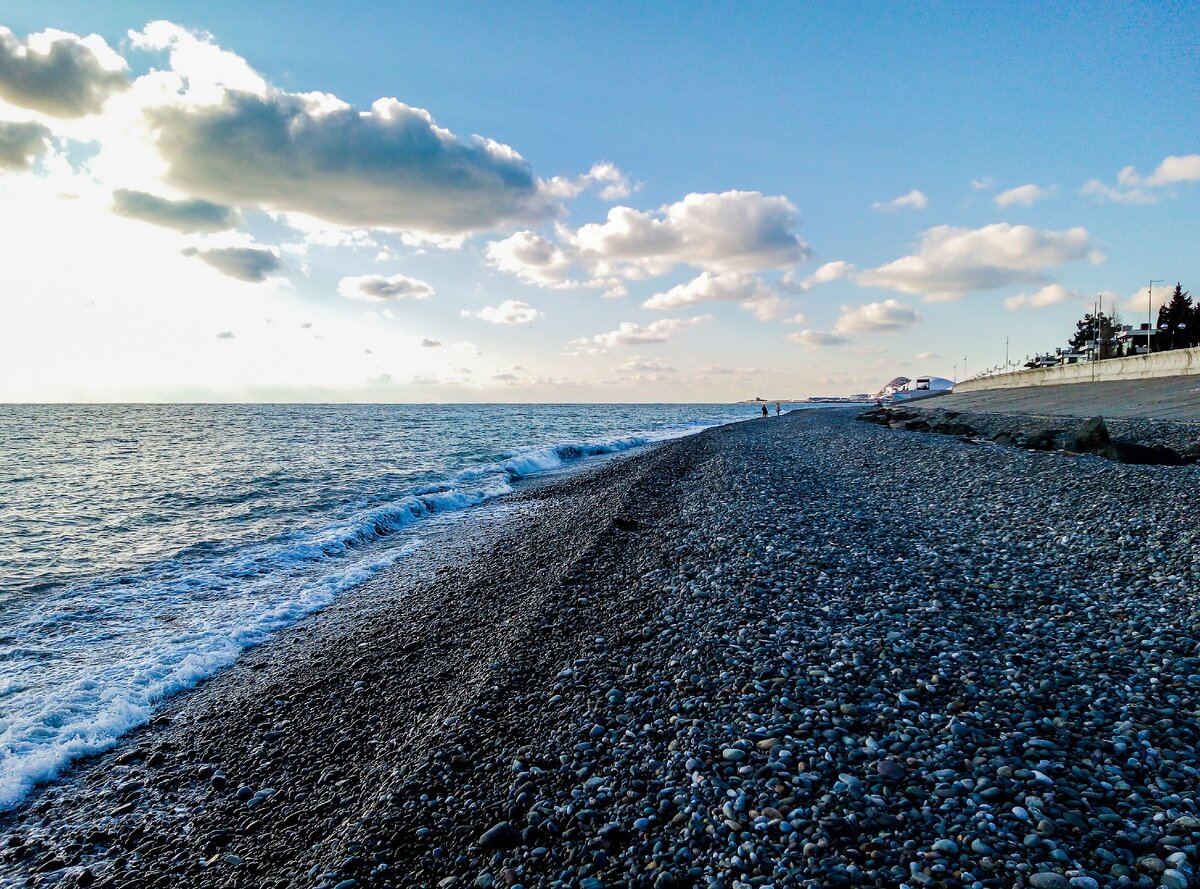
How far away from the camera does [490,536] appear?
1689 cm

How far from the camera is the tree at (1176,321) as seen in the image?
7444 cm

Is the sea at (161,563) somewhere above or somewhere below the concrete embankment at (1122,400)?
below

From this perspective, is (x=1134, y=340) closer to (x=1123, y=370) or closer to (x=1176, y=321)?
(x=1176, y=321)

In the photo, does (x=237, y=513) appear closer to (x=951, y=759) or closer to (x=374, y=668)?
(x=374, y=668)

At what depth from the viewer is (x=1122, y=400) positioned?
35469mm

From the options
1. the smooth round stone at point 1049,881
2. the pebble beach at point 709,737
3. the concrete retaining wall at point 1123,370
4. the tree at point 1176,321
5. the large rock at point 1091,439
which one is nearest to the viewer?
the smooth round stone at point 1049,881

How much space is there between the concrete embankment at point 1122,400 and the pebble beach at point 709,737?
79.4 ft

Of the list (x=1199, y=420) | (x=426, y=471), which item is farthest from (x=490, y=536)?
(x=1199, y=420)

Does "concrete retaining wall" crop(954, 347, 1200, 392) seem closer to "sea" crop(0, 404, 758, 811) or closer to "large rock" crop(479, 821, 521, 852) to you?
"sea" crop(0, 404, 758, 811)

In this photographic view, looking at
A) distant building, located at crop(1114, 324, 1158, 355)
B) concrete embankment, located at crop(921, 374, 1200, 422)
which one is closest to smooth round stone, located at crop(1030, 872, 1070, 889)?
concrete embankment, located at crop(921, 374, 1200, 422)

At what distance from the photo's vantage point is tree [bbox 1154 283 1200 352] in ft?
244

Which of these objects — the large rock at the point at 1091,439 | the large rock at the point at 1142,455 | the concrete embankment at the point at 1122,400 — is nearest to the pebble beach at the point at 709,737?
the large rock at the point at 1142,455

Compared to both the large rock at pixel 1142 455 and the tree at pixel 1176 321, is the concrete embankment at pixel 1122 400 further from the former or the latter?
the tree at pixel 1176 321

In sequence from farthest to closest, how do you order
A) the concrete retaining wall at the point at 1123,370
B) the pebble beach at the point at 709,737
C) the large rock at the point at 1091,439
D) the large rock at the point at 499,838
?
the concrete retaining wall at the point at 1123,370 < the large rock at the point at 1091,439 < the large rock at the point at 499,838 < the pebble beach at the point at 709,737
